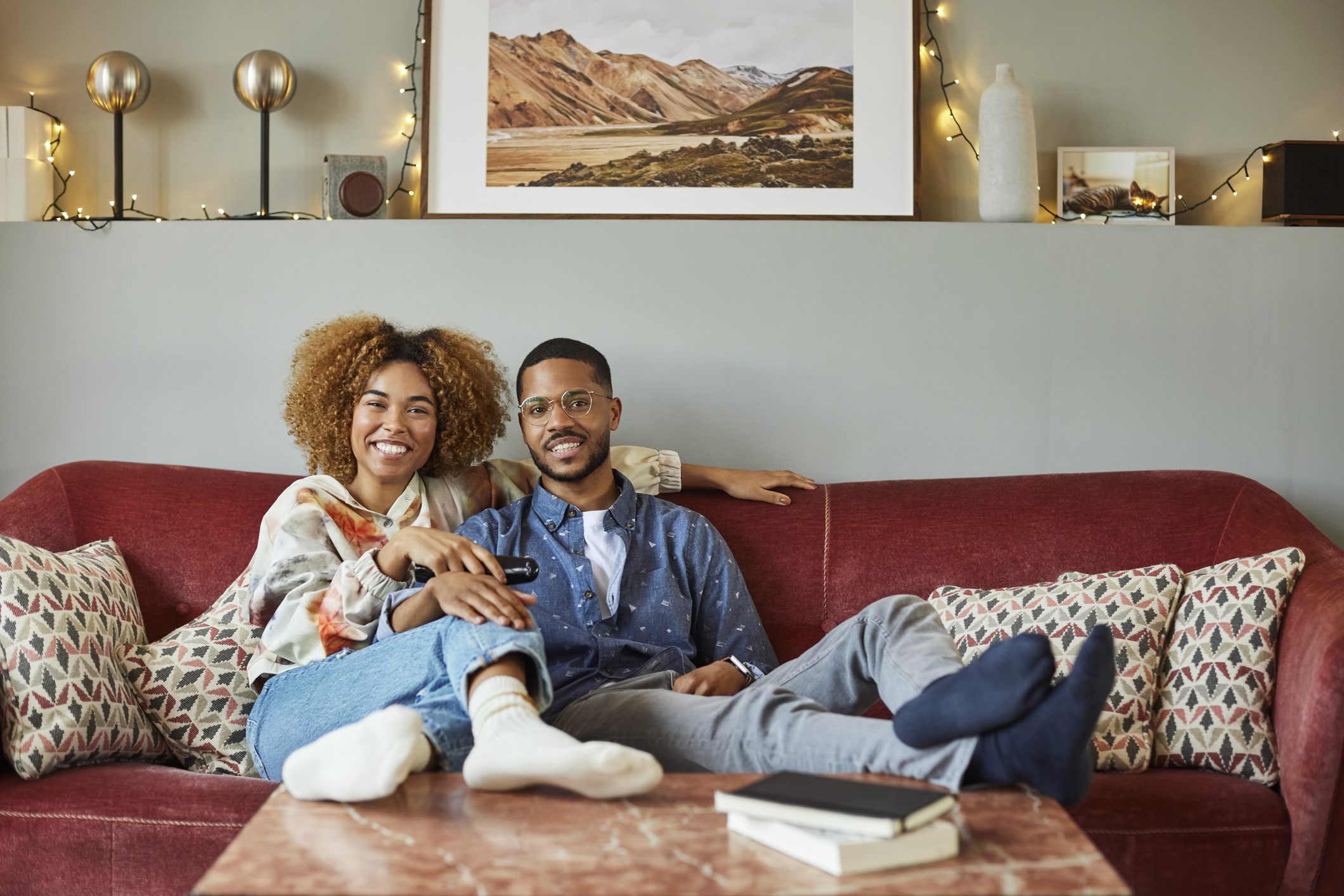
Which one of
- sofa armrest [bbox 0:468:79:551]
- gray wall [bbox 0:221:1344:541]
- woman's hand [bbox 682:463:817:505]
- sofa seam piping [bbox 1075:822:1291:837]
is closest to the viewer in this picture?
sofa seam piping [bbox 1075:822:1291:837]

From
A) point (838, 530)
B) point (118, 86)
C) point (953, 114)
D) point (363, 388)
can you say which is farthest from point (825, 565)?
point (118, 86)

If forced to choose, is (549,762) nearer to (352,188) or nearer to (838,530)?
(838,530)

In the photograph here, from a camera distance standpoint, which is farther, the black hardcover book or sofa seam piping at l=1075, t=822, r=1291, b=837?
sofa seam piping at l=1075, t=822, r=1291, b=837

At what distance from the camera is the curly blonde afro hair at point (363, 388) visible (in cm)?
230

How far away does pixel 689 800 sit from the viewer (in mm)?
1377

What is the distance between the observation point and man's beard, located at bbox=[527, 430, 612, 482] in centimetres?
221

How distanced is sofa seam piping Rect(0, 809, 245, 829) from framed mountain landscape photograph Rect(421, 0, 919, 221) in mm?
1597

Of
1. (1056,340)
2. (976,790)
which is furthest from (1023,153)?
(976,790)

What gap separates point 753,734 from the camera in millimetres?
1595

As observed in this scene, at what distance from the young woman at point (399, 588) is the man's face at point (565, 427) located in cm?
18

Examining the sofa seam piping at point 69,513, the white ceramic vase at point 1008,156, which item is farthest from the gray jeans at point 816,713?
the white ceramic vase at point 1008,156

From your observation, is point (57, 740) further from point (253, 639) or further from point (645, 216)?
point (645, 216)

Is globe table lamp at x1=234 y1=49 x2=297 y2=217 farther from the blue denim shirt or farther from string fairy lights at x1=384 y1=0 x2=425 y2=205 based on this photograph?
the blue denim shirt

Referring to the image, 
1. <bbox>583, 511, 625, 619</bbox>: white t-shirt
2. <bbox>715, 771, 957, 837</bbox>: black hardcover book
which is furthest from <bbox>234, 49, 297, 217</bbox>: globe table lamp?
<bbox>715, 771, 957, 837</bbox>: black hardcover book
